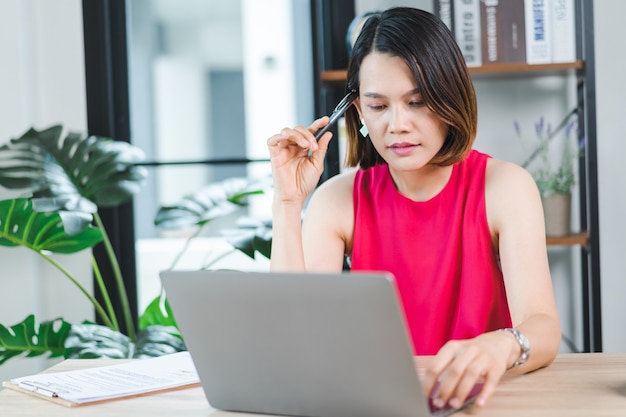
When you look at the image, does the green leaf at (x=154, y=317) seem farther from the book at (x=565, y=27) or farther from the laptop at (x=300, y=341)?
the laptop at (x=300, y=341)

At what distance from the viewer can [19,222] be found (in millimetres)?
2439

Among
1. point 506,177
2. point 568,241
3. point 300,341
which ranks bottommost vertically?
point 568,241

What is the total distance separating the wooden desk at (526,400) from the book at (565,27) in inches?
58.1

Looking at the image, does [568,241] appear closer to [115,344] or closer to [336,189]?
[336,189]

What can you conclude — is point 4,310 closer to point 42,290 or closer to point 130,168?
point 42,290

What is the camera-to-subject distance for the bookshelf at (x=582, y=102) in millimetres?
2426

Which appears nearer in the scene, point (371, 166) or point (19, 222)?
point (371, 166)

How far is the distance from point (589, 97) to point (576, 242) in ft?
1.39

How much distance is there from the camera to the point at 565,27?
246 centimetres

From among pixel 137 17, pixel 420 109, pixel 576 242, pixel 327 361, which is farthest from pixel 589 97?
pixel 327 361

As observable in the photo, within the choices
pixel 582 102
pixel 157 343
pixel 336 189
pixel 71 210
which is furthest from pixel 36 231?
pixel 582 102

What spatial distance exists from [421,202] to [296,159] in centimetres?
27

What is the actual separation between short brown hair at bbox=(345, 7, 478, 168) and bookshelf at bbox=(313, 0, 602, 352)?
0.96 metres

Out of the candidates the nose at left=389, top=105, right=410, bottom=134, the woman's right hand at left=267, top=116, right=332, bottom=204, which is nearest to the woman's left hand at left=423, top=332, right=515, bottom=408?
the nose at left=389, top=105, right=410, bottom=134
